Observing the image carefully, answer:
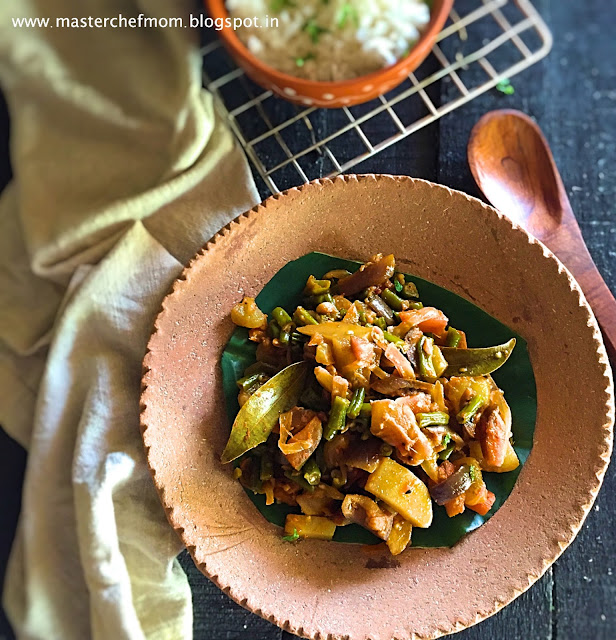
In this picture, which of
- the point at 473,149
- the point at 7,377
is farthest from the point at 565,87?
the point at 7,377

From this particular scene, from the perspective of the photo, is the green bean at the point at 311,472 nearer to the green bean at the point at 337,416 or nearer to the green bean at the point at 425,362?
the green bean at the point at 337,416

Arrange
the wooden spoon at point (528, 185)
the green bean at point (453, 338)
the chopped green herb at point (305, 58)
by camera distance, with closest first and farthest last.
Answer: the green bean at point (453, 338)
the chopped green herb at point (305, 58)
the wooden spoon at point (528, 185)

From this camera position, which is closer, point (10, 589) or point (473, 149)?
point (10, 589)

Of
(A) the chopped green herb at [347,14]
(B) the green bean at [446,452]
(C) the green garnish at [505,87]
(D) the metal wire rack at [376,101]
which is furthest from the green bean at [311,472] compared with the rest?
(C) the green garnish at [505,87]

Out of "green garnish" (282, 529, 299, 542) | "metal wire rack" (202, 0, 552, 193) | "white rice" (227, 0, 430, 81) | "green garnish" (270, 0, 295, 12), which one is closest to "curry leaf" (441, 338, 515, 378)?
"green garnish" (282, 529, 299, 542)

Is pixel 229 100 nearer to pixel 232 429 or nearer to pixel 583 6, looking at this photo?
pixel 232 429

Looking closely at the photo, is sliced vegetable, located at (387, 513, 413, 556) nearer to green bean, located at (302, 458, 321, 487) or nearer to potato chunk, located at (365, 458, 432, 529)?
potato chunk, located at (365, 458, 432, 529)
